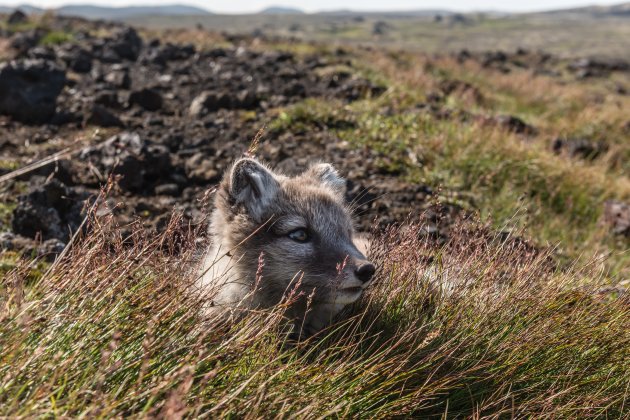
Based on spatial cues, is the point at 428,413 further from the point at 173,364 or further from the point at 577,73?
the point at 577,73

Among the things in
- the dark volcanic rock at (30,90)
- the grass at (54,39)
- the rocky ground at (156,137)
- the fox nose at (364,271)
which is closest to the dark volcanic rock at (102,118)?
the rocky ground at (156,137)

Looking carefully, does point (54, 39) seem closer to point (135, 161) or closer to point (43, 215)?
point (135, 161)

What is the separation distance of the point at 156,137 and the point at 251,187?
5.80m

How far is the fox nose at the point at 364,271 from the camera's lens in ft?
12.6

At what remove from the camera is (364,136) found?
9461 mm

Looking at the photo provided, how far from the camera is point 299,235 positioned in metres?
4.33

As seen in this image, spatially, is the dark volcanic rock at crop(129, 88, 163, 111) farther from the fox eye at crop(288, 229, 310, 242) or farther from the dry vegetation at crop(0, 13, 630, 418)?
the fox eye at crop(288, 229, 310, 242)

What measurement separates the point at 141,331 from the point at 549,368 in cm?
251

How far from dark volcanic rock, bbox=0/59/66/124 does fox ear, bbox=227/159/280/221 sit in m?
7.49

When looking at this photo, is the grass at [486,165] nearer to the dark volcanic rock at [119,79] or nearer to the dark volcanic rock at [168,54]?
the dark volcanic rock at [119,79]

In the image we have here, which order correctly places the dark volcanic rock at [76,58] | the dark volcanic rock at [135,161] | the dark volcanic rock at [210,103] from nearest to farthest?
the dark volcanic rock at [135,161] < the dark volcanic rock at [210,103] < the dark volcanic rock at [76,58]

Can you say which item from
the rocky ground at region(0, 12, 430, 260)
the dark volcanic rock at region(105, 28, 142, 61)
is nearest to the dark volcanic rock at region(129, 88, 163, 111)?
the rocky ground at region(0, 12, 430, 260)

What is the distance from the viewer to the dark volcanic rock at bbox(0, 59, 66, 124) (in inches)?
407

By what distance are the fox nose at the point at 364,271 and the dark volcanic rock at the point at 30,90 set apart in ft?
27.9
